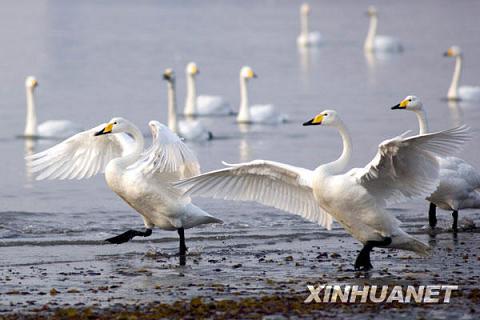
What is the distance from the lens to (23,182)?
16.5 m

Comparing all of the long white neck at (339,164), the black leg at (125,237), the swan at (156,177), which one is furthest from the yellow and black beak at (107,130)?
the long white neck at (339,164)

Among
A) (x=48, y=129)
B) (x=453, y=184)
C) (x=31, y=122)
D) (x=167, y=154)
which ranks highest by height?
(x=167, y=154)

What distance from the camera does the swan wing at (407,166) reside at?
9539mm

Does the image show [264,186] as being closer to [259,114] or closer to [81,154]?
[81,154]

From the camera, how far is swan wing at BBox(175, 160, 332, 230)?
Answer: 10727 mm

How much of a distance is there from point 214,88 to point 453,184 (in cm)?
1878

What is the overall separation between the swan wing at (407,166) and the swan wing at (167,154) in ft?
5.56

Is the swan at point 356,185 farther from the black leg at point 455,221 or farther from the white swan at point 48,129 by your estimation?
the white swan at point 48,129

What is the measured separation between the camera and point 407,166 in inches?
394

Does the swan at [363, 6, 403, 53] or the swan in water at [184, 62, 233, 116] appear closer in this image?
the swan in water at [184, 62, 233, 116]

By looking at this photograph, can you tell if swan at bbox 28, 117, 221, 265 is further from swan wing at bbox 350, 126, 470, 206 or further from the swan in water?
the swan in water

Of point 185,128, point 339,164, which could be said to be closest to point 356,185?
point 339,164

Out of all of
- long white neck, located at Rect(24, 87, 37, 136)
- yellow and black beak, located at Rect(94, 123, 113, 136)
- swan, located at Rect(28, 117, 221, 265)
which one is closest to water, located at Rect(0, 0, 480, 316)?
long white neck, located at Rect(24, 87, 37, 136)

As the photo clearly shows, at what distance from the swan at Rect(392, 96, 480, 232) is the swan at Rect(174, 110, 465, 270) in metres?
1.72
